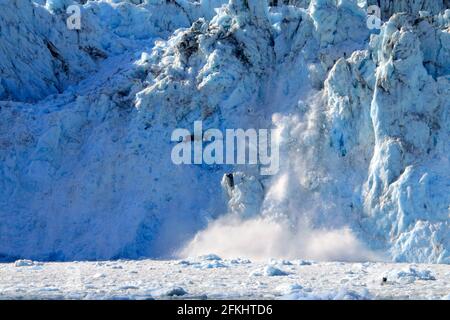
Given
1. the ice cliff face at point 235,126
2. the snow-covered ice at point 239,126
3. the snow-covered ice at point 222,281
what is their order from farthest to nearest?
the ice cliff face at point 235,126 < the snow-covered ice at point 239,126 < the snow-covered ice at point 222,281

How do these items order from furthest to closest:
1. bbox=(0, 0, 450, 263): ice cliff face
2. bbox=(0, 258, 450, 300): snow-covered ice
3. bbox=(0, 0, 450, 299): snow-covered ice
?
bbox=(0, 0, 450, 263): ice cliff face, bbox=(0, 0, 450, 299): snow-covered ice, bbox=(0, 258, 450, 300): snow-covered ice

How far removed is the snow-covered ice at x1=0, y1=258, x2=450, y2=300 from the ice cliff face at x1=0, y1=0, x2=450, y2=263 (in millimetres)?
2398

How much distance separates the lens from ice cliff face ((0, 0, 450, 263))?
77.5 feet

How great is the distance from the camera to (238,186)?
24703mm

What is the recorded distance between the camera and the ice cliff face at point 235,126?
77.5 feet

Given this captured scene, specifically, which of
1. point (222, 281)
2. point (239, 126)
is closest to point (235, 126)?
point (239, 126)

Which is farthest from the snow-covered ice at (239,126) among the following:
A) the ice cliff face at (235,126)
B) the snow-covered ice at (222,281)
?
the snow-covered ice at (222,281)

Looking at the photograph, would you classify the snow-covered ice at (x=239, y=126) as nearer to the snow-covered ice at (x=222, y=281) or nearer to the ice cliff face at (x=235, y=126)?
the ice cliff face at (x=235, y=126)

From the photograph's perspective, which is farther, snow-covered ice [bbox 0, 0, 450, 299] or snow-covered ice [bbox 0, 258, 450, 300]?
snow-covered ice [bbox 0, 0, 450, 299]

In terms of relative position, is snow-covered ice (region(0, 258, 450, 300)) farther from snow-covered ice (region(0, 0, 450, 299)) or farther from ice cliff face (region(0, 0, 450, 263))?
ice cliff face (region(0, 0, 450, 263))

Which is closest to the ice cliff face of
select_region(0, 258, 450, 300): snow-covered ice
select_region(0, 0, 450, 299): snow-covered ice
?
select_region(0, 0, 450, 299): snow-covered ice

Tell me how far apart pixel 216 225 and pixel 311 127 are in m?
3.77

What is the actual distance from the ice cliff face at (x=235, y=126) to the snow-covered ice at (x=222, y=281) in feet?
7.87
